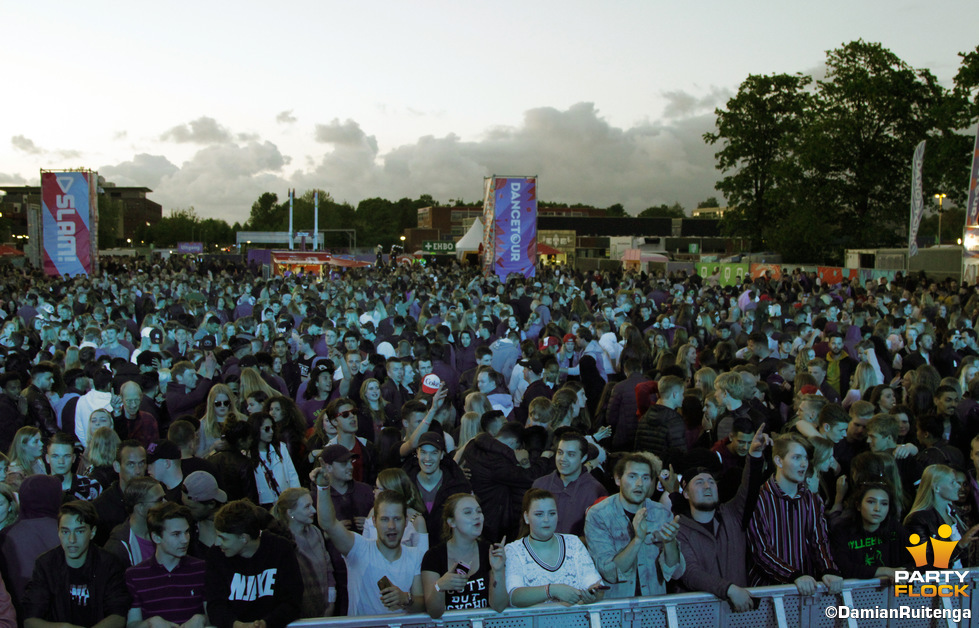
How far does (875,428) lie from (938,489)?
813 mm

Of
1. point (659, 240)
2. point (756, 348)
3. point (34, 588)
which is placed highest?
point (659, 240)

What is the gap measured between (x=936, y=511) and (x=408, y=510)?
2.76m

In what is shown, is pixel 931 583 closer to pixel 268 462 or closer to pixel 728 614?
pixel 728 614

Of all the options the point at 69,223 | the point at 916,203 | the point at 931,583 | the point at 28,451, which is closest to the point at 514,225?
the point at 916,203

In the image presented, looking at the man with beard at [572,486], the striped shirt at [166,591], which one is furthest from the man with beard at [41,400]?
the man with beard at [572,486]

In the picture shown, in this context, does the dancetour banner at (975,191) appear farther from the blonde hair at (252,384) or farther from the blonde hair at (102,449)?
the blonde hair at (102,449)

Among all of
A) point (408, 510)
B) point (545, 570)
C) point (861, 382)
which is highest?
point (861, 382)

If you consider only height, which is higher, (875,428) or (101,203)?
(101,203)

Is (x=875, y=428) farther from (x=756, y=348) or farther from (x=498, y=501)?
(x=756, y=348)

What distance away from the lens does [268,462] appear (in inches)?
203

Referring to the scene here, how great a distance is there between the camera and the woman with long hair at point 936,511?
3988mm

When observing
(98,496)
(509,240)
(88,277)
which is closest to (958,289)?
(509,240)

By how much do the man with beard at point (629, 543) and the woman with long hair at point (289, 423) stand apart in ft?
8.42

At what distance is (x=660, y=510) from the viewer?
3.55 meters
